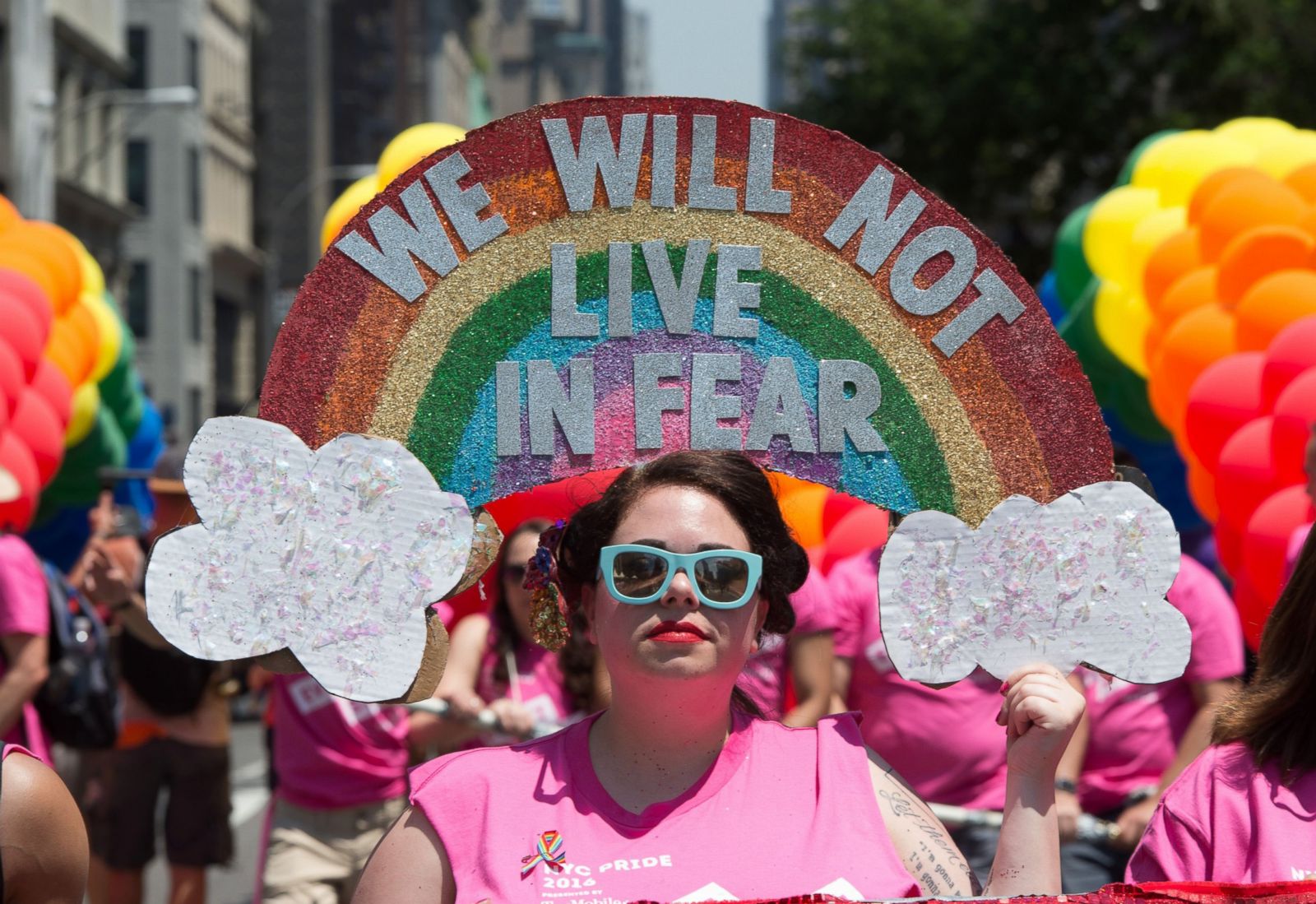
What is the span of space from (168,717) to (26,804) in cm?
405

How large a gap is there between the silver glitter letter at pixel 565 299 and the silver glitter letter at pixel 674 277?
0.11 m

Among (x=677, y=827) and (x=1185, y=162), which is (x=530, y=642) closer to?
(x=677, y=827)

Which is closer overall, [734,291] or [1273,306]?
[734,291]

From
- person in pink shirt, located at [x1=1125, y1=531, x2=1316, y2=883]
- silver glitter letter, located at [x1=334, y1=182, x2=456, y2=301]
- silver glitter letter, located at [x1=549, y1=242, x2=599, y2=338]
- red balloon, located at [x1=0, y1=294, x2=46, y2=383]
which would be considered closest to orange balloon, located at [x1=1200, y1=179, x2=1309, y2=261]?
person in pink shirt, located at [x1=1125, y1=531, x2=1316, y2=883]

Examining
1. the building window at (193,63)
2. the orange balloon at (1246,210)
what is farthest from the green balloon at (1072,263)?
the building window at (193,63)

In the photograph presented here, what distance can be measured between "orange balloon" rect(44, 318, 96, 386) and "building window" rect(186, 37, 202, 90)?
40119 mm

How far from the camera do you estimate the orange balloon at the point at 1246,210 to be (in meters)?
5.97

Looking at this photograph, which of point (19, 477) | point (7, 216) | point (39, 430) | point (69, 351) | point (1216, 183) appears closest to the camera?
point (19, 477)

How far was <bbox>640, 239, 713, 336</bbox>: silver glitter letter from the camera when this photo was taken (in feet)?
9.36

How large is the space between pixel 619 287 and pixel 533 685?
2720 mm

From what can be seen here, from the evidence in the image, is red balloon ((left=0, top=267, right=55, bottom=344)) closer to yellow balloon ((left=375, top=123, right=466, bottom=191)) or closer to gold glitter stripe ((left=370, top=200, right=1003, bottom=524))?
yellow balloon ((left=375, top=123, right=466, bottom=191))

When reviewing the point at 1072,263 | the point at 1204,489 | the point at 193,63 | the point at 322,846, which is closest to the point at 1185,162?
the point at 1072,263

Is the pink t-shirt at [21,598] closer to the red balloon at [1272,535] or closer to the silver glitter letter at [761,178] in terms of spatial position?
the silver glitter letter at [761,178]

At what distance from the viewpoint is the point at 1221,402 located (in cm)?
564
